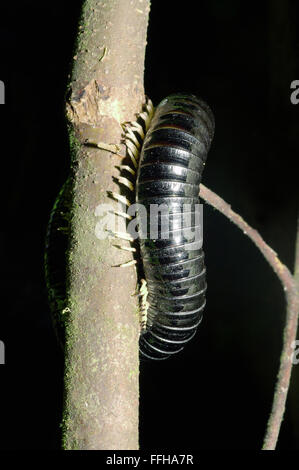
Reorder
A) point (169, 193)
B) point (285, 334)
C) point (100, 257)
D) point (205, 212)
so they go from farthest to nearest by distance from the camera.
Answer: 1. point (205, 212)
2. point (285, 334)
3. point (169, 193)
4. point (100, 257)

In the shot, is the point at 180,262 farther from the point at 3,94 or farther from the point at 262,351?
the point at 3,94

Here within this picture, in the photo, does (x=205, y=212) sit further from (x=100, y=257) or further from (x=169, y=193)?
(x=100, y=257)

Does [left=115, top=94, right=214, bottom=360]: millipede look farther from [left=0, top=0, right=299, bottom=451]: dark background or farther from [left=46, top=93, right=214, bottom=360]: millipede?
[left=0, top=0, right=299, bottom=451]: dark background

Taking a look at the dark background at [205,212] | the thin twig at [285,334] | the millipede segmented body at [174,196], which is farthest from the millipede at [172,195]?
the dark background at [205,212]

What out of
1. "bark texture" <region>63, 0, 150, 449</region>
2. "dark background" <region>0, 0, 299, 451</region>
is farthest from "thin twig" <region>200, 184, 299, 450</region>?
"dark background" <region>0, 0, 299, 451</region>

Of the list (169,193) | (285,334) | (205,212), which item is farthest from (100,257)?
(205,212)

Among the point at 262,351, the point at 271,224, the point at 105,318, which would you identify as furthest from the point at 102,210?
the point at 262,351
